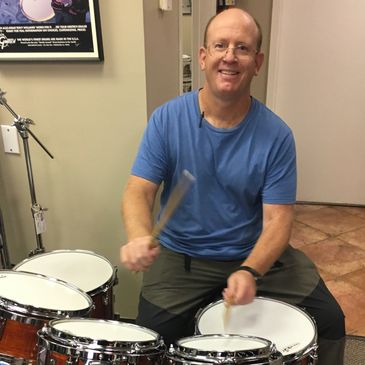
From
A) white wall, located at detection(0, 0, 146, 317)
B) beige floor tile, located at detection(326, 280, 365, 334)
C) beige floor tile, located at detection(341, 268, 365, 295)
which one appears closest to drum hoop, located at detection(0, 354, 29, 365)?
white wall, located at detection(0, 0, 146, 317)

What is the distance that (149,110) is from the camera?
1673mm

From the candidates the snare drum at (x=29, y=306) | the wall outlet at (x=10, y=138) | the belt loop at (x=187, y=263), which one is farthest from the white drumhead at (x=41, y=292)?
the wall outlet at (x=10, y=138)

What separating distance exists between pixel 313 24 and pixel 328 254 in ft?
4.77

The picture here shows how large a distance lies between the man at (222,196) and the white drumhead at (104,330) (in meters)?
0.22

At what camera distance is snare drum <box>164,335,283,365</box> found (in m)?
1.01

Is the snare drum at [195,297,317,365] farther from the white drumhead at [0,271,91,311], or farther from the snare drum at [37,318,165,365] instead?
the white drumhead at [0,271,91,311]

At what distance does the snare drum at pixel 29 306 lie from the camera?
1.20m

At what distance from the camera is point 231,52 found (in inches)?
53.9

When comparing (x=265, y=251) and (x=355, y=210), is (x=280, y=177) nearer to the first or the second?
(x=265, y=251)

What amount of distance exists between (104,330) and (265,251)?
52cm

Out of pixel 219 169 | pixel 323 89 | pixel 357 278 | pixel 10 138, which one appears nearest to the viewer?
pixel 219 169

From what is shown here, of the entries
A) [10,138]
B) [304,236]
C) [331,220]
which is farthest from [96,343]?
[331,220]

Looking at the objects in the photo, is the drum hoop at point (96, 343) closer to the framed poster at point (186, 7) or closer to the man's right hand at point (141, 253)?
the man's right hand at point (141, 253)

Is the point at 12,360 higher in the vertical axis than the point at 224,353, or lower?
lower
